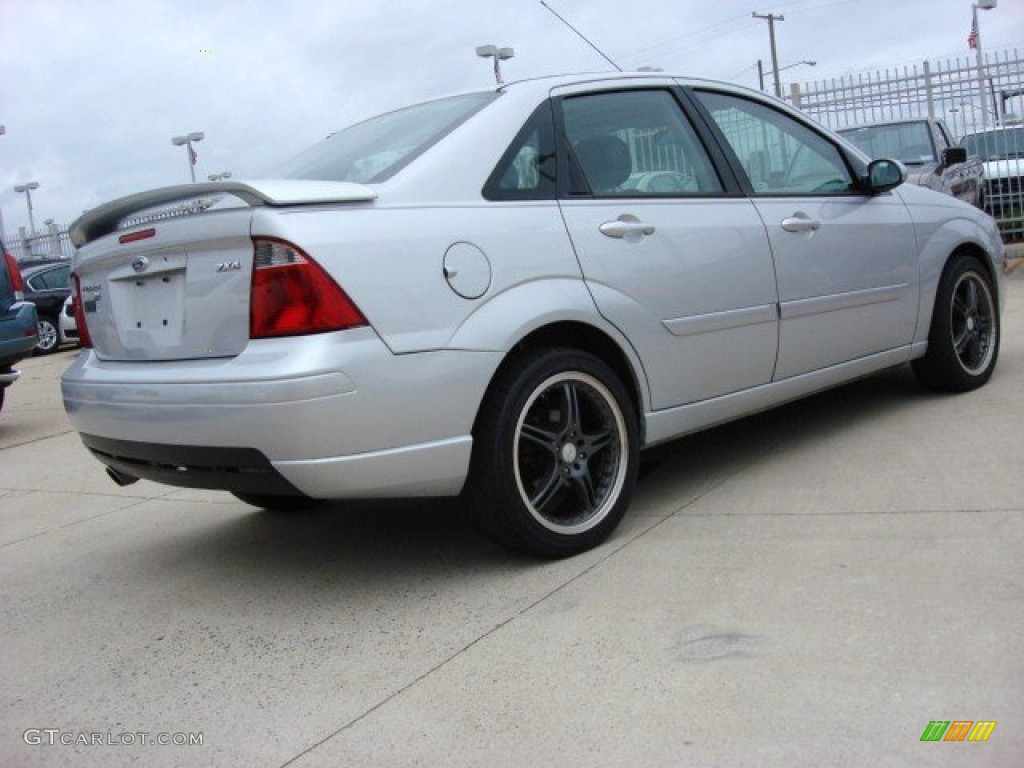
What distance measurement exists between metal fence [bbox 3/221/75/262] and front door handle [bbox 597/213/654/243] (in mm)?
24749

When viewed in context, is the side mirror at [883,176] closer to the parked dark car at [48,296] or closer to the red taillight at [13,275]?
the red taillight at [13,275]

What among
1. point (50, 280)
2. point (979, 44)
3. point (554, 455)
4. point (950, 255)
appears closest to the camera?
point (554, 455)

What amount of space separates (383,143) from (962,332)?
3333 mm

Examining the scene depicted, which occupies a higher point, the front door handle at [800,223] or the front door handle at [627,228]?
the front door handle at [627,228]

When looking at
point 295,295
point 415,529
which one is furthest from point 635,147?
point 415,529

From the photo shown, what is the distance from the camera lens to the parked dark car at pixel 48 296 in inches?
627

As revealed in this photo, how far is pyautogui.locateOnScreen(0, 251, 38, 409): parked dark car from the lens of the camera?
7523 millimetres

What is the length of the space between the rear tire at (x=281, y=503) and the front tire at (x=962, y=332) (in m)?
3.19

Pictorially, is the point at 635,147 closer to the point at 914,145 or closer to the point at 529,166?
the point at 529,166

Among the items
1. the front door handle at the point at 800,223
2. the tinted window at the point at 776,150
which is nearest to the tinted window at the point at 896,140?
the tinted window at the point at 776,150

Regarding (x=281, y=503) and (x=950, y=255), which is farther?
(x=950, y=255)

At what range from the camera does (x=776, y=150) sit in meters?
4.43

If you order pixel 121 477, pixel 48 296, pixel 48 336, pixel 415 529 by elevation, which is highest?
pixel 48 296

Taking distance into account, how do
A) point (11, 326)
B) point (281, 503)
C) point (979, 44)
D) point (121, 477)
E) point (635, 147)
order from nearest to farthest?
point (121, 477) → point (635, 147) → point (281, 503) → point (11, 326) → point (979, 44)
